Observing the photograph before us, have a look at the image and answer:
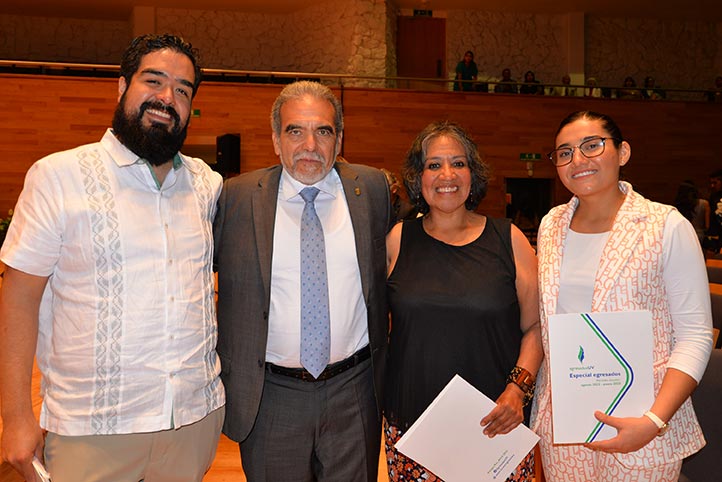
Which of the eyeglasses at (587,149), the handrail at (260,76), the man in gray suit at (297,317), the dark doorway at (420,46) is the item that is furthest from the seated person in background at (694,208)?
the man in gray suit at (297,317)

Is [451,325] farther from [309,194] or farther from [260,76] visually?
[260,76]

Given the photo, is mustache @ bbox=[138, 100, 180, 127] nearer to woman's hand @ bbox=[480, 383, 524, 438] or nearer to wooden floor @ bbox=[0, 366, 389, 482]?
woman's hand @ bbox=[480, 383, 524, 438]

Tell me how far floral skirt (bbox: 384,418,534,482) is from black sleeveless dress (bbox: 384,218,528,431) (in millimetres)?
73

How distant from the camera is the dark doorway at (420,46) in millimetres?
12969

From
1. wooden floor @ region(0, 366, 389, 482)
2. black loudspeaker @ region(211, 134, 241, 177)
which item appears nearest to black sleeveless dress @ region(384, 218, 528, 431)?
wooden floor @ region(0, 366, 389, 482)

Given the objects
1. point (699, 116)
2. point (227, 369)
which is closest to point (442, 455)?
point (227, 369)

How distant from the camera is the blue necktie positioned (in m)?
2.03

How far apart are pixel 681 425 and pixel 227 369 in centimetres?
142

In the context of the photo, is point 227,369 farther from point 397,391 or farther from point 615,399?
point 615,399

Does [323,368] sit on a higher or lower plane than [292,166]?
lower

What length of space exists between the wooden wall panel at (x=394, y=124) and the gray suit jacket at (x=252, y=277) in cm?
887

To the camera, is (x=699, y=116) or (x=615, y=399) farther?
(x=699, y=116)

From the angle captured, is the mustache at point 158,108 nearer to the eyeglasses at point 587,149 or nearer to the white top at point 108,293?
the white top at point 108,293

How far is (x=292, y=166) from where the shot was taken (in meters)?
2.19
